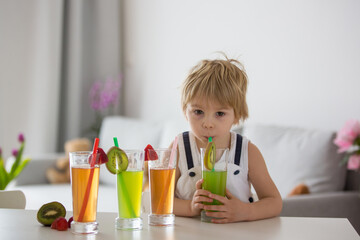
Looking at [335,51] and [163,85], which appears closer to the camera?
[335,51]

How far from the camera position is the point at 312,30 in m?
2.69

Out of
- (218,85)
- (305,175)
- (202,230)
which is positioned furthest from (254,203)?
(305,175)

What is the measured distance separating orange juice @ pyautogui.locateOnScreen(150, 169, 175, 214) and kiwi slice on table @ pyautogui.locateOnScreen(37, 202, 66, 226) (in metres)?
→ 0.23

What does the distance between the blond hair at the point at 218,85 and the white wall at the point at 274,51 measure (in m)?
1.14

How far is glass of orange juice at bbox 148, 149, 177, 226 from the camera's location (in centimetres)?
110

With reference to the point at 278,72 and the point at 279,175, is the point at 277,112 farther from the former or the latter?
the point at 279,175

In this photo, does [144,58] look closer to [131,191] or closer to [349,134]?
[349,134]

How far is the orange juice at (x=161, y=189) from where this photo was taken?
1.10 meters

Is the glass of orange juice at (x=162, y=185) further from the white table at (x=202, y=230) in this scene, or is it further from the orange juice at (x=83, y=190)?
the orange juice at (x=83, y=190)

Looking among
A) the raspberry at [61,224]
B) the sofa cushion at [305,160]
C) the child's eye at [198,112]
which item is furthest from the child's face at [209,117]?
the sofa cushion at [305,160]

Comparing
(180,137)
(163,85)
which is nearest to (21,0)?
(163,85)

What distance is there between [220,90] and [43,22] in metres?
3.27

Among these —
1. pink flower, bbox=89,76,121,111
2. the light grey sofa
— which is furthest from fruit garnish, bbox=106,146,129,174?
pink flower, bbox=89,76,121,111

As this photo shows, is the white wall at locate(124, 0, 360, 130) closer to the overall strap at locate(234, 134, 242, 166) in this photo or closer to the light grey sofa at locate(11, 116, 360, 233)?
the light grey sofa at locate(11, 116, 360, 233)
